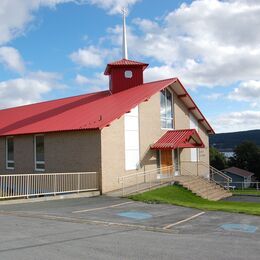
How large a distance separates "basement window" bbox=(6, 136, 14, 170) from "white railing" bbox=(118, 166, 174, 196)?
351 inches

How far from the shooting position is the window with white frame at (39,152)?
25.8m

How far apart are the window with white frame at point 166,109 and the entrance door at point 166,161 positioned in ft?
5.67

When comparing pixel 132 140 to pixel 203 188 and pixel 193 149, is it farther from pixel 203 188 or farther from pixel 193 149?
pixel 193 149

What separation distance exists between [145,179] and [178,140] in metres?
3.26

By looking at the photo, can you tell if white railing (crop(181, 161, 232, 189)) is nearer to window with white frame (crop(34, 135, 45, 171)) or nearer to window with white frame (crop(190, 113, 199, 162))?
window with white frame (crop(190, 113, 199, 162))

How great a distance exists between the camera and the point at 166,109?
2911 cm

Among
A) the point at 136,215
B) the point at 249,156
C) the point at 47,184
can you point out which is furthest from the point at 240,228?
the point at 249,156

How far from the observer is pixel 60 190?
69.4 feet

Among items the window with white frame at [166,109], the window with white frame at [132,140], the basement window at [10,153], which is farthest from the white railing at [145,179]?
the basement window at [10,153]

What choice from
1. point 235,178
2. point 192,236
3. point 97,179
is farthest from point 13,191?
point 235,178

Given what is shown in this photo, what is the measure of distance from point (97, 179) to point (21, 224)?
10.2 metres

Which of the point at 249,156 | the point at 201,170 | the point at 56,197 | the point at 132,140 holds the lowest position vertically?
the point at 56,197

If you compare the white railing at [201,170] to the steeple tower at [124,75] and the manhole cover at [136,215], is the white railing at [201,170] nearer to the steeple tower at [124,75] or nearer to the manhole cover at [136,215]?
the steeple tower at [124,75]

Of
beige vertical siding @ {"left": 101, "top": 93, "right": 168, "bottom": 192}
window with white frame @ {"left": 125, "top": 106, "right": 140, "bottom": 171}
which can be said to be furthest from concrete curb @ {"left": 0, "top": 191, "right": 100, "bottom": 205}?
window with white frame @ {"left": 125, "top": 106, "right": 140, "bottom": 171}
